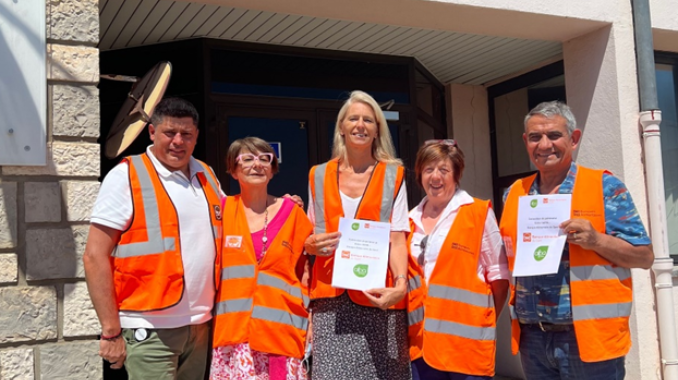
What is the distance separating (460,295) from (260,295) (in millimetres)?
1032

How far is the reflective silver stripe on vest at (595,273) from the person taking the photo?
122 inches

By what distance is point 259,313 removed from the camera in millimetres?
3396

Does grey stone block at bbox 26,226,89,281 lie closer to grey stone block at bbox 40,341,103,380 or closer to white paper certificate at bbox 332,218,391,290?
grey stone block at bbox 40,341,103,380

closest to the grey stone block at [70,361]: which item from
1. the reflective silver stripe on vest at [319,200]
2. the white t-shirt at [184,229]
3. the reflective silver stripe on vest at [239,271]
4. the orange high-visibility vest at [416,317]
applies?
the white t-shirt at [184,229]

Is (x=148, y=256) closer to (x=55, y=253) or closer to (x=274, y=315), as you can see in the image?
(x=274, y=315)

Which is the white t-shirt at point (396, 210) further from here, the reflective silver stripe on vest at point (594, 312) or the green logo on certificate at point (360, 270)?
the reflective silver stripe on vest at point (594, 312)

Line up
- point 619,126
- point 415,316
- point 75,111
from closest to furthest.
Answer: point 415,316 → point 75,111 → point 619,126

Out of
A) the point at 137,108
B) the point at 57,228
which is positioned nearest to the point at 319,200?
the point at 57,228

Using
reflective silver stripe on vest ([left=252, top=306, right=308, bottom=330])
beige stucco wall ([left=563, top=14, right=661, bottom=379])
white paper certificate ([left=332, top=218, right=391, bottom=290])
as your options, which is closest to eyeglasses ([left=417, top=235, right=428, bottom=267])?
white paper certificate ([left=332, top=218, right=391, bottom=290])

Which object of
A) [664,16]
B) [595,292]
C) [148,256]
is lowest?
[595,292]

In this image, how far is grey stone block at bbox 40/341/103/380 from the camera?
3.71m

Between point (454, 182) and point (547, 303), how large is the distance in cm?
83

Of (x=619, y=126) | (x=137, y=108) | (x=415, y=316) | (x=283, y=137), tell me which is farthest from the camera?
(x=283, y=137)

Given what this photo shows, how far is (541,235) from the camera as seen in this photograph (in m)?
3.15
